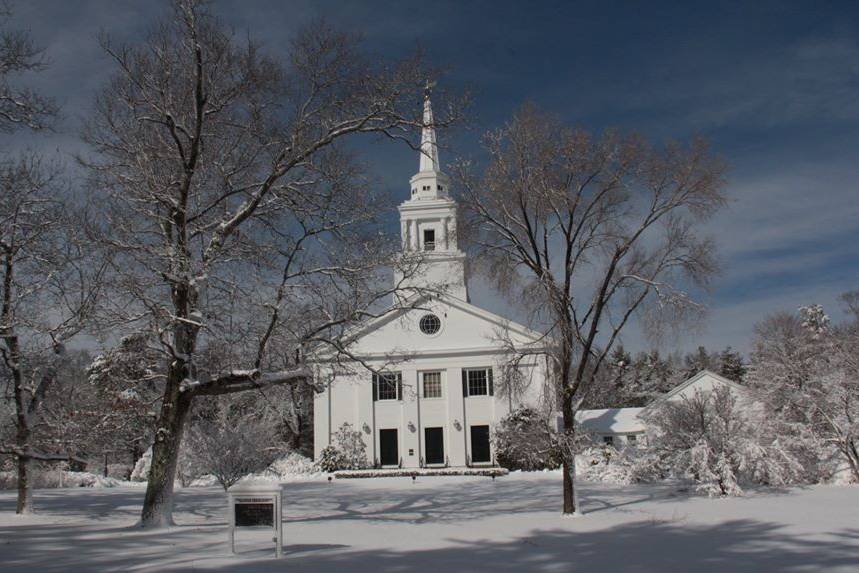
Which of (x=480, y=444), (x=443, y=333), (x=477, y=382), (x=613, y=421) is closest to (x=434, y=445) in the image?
(x=480, y=444)

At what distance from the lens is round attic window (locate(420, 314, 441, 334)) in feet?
128

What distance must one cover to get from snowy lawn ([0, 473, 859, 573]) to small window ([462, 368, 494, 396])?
14995 millimetres

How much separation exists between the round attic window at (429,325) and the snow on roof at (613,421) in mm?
9438

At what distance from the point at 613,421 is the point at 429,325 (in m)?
13.0

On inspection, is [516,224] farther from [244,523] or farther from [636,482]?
[636,482]

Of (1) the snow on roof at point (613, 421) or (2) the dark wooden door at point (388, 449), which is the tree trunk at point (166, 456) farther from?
(1) the snow on roof at point (613, 421)

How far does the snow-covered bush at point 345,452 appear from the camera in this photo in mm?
35875

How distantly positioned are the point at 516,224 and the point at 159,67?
7.91m

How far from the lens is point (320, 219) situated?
15219 millimetres

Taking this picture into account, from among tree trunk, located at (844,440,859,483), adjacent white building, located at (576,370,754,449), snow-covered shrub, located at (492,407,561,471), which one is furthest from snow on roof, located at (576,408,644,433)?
tree trunk, located at (844,440,859,483)

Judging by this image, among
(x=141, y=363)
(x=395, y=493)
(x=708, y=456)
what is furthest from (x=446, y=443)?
(x=141, y=363)

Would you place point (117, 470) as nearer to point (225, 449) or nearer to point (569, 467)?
point (225, 449)

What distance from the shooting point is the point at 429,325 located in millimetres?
39094

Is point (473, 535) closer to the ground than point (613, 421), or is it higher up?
closer to the ground
